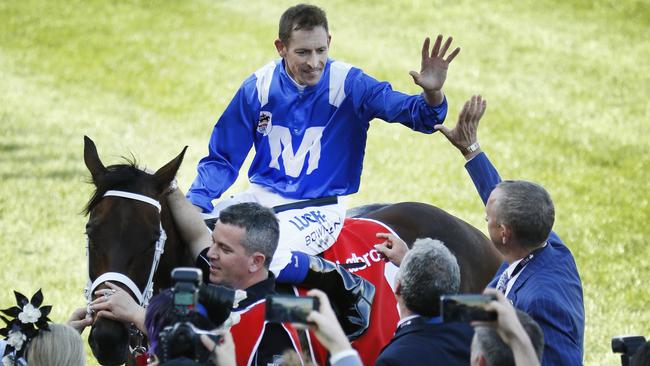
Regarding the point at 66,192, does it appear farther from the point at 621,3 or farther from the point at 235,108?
the point at 621,3

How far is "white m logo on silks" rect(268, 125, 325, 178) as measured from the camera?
6121 millimetres

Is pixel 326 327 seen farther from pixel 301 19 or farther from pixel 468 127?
pixel 301 19

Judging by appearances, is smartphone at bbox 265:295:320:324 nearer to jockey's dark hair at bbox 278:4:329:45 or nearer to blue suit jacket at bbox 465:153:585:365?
blue suit jacket at bbox 465:153:585:365

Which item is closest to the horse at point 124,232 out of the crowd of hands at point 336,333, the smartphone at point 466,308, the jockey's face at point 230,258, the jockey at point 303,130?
the jockey's face at point 230,258

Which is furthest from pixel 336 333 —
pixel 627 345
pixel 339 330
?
pixel 627 345

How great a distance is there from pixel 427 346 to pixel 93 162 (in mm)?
1966

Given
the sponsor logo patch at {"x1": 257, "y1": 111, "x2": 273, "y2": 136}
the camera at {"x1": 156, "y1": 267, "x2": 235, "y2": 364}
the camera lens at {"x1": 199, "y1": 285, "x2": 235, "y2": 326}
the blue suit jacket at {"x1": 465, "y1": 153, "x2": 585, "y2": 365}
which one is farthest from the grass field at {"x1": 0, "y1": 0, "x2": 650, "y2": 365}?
the camera at {"x1": 156, "y1": 267, "x2": 235, "y2": 364}

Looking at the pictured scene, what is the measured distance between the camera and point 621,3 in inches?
757

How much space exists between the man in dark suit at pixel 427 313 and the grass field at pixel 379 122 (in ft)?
15.6

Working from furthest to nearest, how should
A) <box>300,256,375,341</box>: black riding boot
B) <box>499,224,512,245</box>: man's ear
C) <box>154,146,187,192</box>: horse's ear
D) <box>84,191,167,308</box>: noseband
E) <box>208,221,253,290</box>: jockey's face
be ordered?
<box>300,256,375,341</box>: black riding boot
<box>154,146,187,192</box>: horse's ear
<box>499,224,512,245</box>: man's ear
<box>84,191,167,308</box>: noseband
<box>208,221,253,290</box>: jockey's face

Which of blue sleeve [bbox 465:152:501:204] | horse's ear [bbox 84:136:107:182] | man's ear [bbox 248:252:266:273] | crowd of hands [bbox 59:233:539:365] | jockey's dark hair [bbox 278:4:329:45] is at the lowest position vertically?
crowd of hands [bbox 59:233:539:365]

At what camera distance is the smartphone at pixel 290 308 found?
11.5 ft

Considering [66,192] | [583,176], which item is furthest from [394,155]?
[66,192]

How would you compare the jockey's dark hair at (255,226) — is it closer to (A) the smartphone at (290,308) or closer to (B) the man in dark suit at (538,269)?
(B) the man in dark suit at (538,269)
